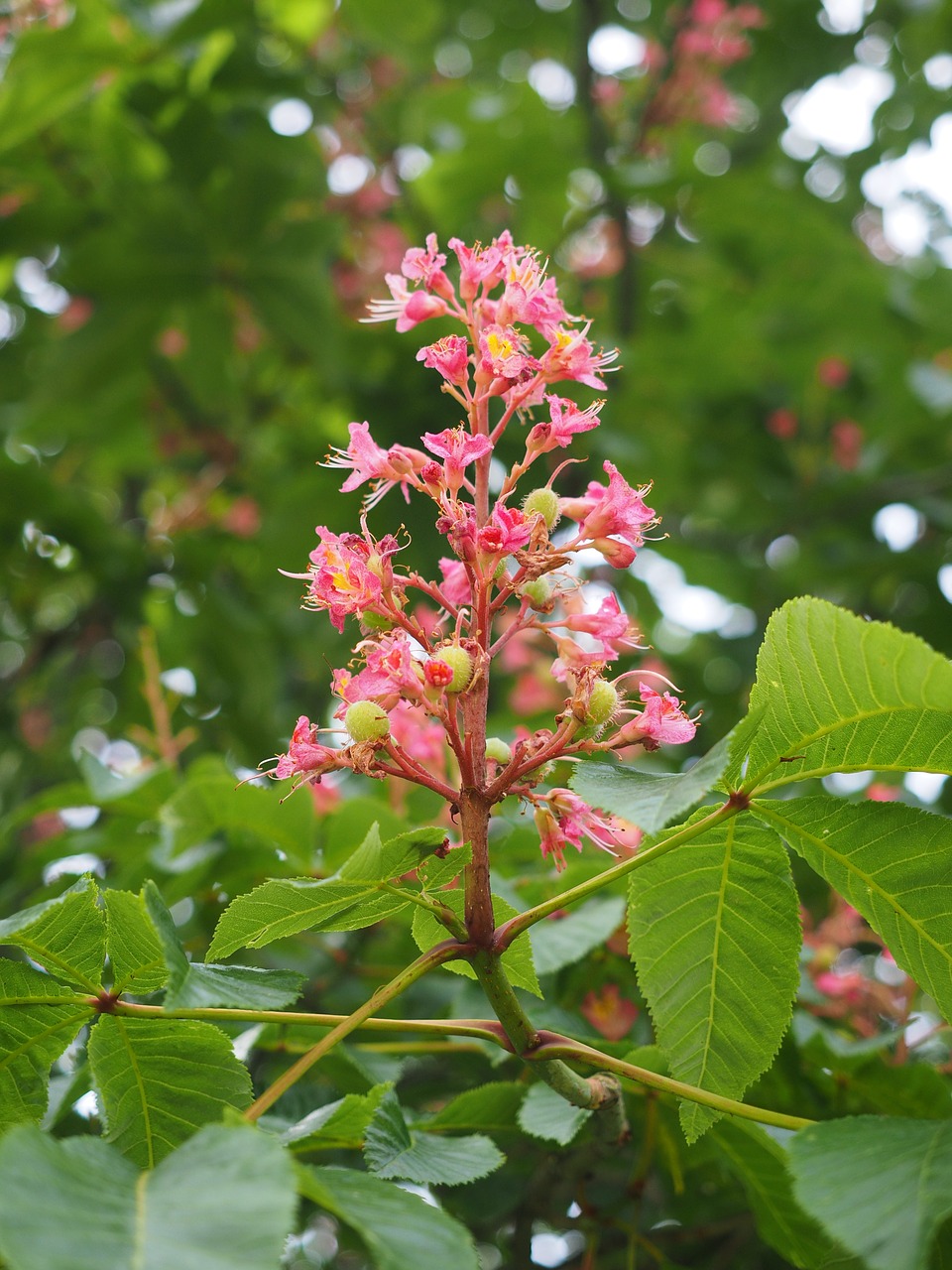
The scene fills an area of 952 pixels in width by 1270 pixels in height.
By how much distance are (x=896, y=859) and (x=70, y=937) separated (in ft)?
2.97

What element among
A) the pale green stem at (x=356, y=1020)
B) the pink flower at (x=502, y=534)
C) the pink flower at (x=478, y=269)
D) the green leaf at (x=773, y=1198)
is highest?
the pink flower at (x=478, y=269)

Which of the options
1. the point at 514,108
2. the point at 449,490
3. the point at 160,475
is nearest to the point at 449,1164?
the point at 449,490

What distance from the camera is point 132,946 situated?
123cm

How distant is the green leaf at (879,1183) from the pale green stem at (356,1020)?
37cm

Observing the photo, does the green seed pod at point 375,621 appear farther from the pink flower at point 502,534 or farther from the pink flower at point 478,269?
the pink flower at point 478,269

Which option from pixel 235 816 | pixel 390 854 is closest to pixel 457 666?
pixel 390 854

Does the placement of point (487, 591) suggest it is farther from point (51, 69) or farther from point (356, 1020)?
point (51, 69)

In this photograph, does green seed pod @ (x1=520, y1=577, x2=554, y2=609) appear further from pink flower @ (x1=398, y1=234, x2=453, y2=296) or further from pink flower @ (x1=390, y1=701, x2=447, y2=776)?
pink flower @ (x1=390, y1=701, x2=447, y2=776)

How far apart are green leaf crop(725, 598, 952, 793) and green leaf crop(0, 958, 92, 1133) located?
31.1 inches

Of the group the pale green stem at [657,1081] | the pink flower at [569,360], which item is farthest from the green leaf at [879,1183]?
the pink flower at [569,360]

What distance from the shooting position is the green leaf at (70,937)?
1.20 metres

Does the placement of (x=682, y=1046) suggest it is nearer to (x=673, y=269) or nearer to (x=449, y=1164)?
(x=449, y=1164)

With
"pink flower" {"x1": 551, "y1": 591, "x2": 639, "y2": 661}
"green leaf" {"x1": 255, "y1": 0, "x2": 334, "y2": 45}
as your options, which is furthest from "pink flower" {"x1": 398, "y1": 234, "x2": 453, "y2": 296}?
"green leaf" {"x1": 255, "y1": 0, "x2": 334, "y2": 45}

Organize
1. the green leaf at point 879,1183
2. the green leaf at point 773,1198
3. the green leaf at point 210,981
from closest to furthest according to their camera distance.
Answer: the green leaf at point 879,1183
the green leaf at point 210,981
the green leaf at point 773,1198
